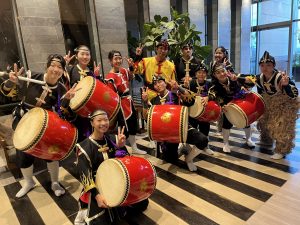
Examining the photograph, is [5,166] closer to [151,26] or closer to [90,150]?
[90,150]

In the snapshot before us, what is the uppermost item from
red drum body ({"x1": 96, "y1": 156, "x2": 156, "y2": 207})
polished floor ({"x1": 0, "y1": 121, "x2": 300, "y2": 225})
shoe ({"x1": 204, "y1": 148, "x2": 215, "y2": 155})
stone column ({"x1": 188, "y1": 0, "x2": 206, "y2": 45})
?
stone column ({"x1": 188, "y1": 0, "x2": 206, "y2": 45})

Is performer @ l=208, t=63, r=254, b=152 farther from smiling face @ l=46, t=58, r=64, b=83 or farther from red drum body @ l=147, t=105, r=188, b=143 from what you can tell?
smiling face @ l=46, t=58, r=64, b=83

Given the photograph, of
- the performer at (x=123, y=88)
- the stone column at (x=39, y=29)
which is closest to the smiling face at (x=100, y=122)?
the performer at (x=123, y=88)

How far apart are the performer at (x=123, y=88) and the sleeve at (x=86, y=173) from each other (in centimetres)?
104

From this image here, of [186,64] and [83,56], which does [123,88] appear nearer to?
[83,56]

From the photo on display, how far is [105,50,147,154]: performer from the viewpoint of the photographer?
2889 millimetres

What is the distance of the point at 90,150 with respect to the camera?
70.4 inches

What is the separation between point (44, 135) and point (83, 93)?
50 cm

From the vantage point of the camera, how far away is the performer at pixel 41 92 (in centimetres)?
221

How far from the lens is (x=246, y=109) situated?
109 inches

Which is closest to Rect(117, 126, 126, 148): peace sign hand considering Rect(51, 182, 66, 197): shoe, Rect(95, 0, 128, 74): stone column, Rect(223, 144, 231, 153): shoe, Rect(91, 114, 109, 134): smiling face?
Rect(91, 114, 109, 134): smiling face

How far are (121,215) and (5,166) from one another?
6.19 feet

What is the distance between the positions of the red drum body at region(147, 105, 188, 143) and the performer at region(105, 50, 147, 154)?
0.54 m

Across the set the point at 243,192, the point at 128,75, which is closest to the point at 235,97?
the point at 243,192
